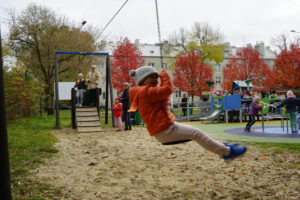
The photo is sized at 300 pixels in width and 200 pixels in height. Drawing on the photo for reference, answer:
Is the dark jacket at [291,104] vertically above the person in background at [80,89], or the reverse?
the person in background at [80,89]

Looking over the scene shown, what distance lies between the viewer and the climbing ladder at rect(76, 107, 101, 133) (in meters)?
12.2

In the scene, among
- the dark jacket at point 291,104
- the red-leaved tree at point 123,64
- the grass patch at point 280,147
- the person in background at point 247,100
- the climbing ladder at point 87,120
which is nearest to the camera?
the grass patch at point 280,147

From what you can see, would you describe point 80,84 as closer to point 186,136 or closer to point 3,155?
point 3,155

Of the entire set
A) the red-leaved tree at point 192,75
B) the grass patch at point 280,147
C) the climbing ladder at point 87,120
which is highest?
the red-leaved tree at point 192,75

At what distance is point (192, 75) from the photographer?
32.0m

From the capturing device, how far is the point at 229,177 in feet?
17.6

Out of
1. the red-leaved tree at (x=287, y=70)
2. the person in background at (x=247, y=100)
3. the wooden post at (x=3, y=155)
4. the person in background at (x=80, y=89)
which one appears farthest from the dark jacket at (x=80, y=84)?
the red-leaved tree at (x=287, y=70)

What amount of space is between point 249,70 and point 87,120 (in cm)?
3042

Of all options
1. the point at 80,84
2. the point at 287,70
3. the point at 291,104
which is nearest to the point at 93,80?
the point at 80,84

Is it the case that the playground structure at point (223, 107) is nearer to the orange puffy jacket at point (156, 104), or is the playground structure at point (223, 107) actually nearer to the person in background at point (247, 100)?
the person in background at point (247, 100)

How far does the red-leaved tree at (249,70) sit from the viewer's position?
123 ft

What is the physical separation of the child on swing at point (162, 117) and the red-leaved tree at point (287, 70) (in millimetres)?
34405

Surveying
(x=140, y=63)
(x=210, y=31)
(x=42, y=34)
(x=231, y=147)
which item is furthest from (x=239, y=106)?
(x=210, y=31)

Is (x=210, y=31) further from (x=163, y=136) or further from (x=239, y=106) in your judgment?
(x=163, y=136)
